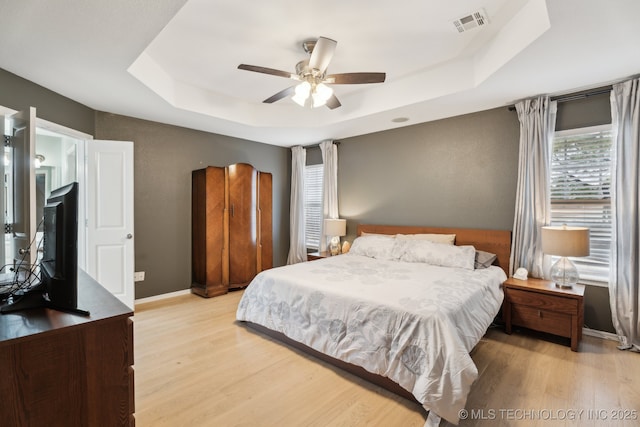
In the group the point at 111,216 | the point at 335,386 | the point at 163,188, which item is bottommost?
the point at 335,386

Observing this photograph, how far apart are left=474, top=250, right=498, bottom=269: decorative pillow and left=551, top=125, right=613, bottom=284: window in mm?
681

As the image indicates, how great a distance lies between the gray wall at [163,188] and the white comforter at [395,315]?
165 cm

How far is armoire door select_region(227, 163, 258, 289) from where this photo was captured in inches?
171

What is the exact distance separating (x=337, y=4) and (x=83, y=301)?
2.34 m

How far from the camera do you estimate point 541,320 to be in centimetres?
276

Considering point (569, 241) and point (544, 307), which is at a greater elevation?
point (569, 241)

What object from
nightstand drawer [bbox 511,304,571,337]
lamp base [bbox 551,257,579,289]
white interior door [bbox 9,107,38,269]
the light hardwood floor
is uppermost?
white interior door [bbox 9,107,38,269]

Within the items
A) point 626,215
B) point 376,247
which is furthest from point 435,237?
point 626,215

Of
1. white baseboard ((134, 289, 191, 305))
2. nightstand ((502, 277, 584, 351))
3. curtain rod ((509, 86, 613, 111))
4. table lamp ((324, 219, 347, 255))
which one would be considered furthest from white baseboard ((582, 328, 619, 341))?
white baseboard ((134, 289, 191, 305))

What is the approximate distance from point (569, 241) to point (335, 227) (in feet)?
9.24

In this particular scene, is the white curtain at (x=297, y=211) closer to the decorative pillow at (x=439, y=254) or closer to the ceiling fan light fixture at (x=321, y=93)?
the decorative pillow at (x=439, y=254)

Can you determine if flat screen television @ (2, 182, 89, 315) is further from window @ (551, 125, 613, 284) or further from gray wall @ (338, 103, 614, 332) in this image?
window @ (551, 125, 613, 284)

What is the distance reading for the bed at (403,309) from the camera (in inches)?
70.8

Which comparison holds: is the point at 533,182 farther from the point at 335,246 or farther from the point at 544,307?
the point at 335,246
